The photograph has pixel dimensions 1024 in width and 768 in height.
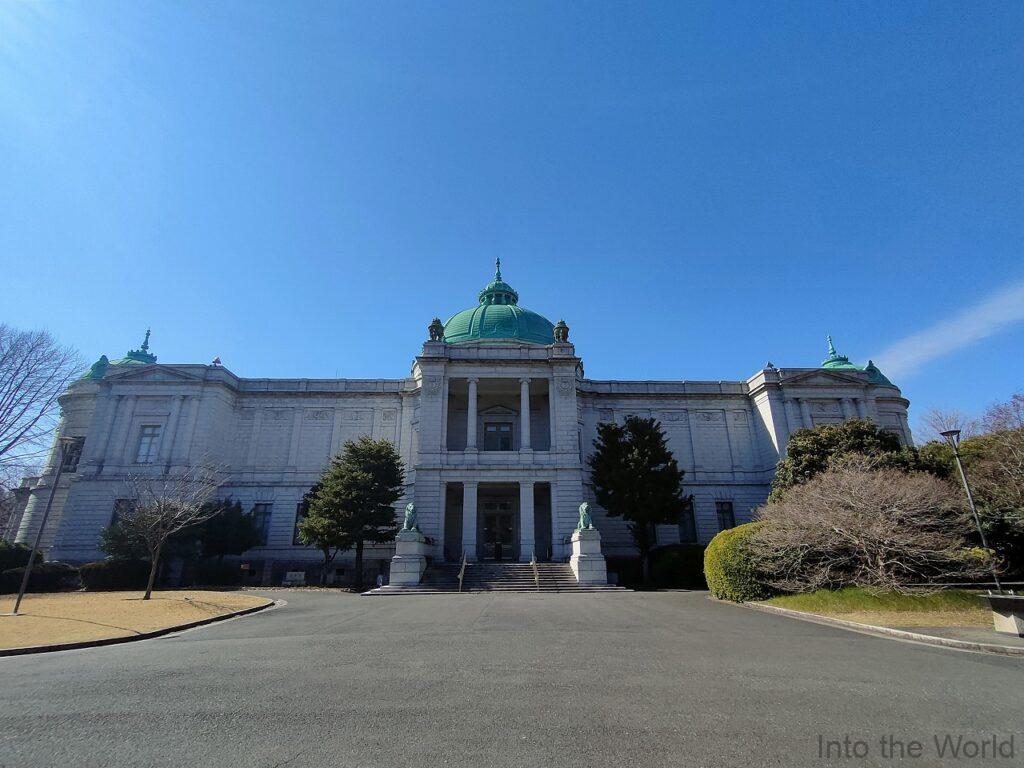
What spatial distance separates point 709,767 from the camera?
4.10 meters

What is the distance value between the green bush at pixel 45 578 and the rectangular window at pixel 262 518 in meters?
9.28

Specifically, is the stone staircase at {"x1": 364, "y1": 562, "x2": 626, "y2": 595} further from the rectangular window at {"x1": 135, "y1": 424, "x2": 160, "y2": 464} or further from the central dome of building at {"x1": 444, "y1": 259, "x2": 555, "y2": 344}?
the rectangular window at {"x1": 135, "y1": 424, "x2": 160, "y2": 464}

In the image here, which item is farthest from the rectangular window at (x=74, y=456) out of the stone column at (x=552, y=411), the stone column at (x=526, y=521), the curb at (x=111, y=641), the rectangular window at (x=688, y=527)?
the rectangular window at (x=688, y=527)

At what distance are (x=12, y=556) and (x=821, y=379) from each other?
5108 centimetres

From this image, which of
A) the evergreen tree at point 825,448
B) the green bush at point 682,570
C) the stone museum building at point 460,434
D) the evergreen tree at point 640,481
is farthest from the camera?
the stone museum building at point 460,434

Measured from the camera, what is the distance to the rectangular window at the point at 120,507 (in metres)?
30.2

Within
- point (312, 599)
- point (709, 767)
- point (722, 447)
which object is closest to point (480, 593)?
point (312, 599)

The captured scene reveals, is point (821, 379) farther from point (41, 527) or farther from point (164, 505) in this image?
point (41, 527)

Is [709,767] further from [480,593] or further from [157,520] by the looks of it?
[157,520]

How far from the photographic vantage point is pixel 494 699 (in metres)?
5.99

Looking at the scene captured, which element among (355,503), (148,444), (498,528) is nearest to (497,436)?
(498,528)

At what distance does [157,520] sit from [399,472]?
11.9 metres

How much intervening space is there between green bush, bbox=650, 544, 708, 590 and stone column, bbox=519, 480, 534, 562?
725 cm

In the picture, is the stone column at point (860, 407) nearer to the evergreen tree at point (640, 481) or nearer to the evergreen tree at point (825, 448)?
the evergreen tree at point (825, 448)
